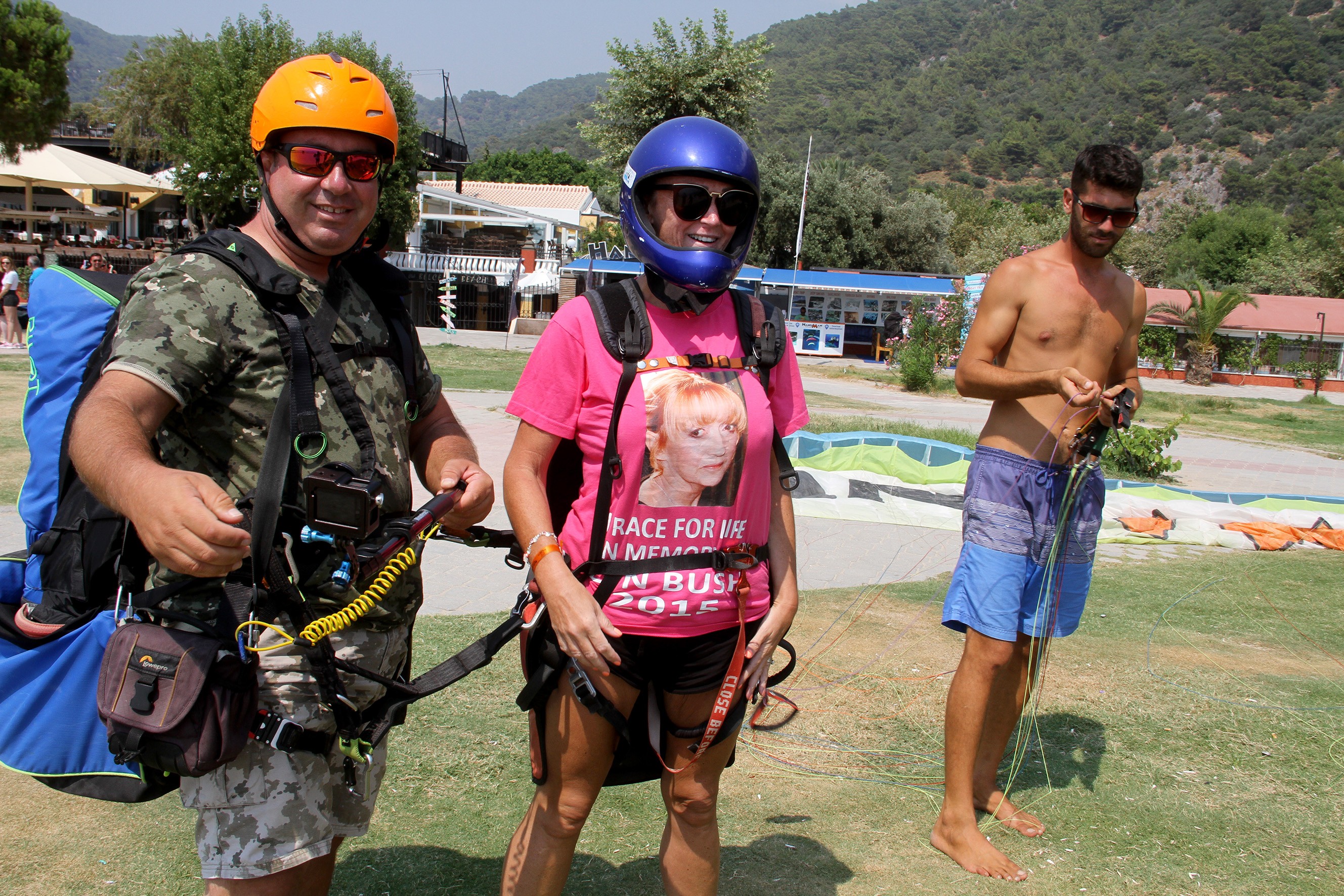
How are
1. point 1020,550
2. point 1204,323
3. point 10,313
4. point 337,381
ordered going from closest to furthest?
point 337,381, point 1020,550, point 10,313, point 1204,323

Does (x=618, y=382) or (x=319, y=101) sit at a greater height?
(x=319, y=101)

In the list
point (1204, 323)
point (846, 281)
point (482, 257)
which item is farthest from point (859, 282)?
point (482, 257)

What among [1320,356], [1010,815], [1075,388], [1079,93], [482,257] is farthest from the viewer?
[1079,93]

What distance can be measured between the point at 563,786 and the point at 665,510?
0.70 metres

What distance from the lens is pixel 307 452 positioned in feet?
6.08

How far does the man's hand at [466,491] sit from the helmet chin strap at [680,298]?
1.93 ft

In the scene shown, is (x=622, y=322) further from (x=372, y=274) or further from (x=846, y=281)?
(x=846, y=281)

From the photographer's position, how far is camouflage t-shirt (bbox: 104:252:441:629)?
1730 mm

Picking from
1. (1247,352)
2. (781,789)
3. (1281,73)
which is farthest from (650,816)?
(1281,73)

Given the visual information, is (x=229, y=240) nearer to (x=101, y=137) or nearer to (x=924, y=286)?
(x=924, y=286)

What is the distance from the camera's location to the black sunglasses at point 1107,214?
3197mm

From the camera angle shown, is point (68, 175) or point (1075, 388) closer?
point (1075, 388)

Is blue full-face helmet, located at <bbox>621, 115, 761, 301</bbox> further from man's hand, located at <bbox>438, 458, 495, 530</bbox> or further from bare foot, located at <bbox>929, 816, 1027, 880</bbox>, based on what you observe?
bare foot, located at <bbox>929, 816, 1027, 880</bbox>

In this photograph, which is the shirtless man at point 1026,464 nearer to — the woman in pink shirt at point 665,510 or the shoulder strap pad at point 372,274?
the woman in pink shirt at point 665,510
